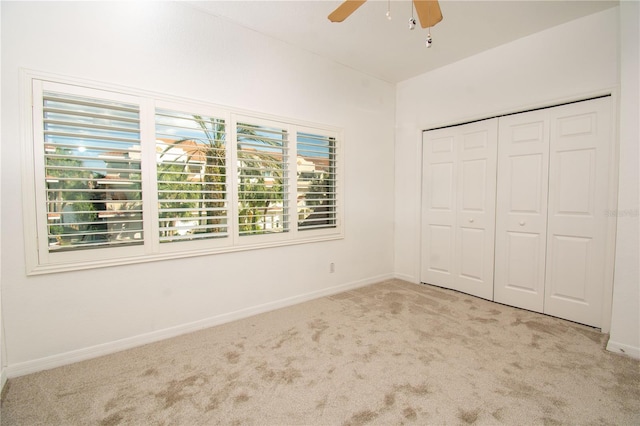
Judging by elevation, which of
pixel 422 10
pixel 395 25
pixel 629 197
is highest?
pixel 395 25

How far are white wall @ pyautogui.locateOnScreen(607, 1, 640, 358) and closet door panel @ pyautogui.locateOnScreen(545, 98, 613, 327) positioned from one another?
376mm

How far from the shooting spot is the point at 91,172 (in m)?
2.12

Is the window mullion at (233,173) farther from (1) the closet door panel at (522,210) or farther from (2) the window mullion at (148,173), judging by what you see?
(1) the closet door panel at (522,210)

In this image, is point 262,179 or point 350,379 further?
point 262,179

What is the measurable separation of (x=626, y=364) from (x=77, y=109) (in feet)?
14.0

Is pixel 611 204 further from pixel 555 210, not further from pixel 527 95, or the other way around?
pixel 527 95

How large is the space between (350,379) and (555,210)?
2.53m

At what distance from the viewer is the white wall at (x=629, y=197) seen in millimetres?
2145

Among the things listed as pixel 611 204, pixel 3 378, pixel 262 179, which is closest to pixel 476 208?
pixel 611 204

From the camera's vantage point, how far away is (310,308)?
3111 mm

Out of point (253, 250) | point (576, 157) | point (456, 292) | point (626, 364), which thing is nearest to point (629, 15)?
point (576, 157)

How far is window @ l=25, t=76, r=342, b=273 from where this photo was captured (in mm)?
2012

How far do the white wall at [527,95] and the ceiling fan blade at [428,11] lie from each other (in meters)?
1.60

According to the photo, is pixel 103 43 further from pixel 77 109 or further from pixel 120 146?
pixel 120 146
